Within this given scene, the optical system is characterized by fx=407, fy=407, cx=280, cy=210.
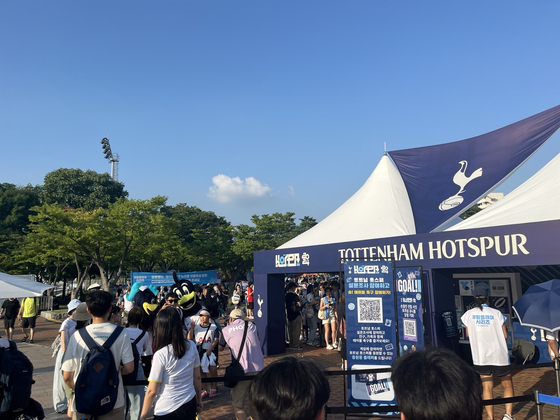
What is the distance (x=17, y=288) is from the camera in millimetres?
5637

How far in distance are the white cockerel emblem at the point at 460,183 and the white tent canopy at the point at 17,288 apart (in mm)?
8048

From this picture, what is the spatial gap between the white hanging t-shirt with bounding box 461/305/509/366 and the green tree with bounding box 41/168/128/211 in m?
42.1

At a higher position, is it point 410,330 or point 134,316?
point 134,316

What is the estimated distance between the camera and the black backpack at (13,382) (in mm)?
3838

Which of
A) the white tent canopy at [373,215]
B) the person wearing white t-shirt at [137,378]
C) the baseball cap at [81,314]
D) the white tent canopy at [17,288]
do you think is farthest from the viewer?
the white tent canopy at [373,215]

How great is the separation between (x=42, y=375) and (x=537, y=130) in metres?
12.1

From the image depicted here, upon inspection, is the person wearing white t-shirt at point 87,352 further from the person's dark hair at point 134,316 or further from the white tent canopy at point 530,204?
the white tent canopy at point 530,204

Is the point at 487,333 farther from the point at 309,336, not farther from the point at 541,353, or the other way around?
the point at 309,336

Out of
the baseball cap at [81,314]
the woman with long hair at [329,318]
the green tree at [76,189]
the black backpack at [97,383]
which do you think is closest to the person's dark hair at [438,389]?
the black backpack at [97,383]

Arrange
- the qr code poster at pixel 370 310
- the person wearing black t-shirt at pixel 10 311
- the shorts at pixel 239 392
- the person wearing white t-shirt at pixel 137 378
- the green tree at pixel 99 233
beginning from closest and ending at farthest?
the person wearing white t-shirt at pixel 137 378 → the shorts at pixel 239 392 → the qr code poster at pixel 370 310 → the person wearing black t-shirt at pixel 10 311 → the green tree at pixel 99 233

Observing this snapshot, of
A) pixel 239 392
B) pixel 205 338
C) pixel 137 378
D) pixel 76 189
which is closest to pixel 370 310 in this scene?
pixel 239 392

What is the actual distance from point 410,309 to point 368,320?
1.10 m

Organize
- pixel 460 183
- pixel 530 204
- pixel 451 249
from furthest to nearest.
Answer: pixel 460 183 → pixel 530 204 → pixel 451 249

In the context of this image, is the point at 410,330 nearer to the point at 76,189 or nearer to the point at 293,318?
the point at 293,318
